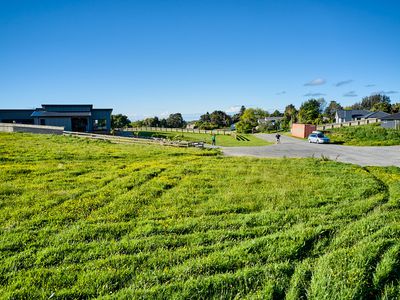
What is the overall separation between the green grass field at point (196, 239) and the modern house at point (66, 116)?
34544 mm

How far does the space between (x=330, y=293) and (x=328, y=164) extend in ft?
46.1

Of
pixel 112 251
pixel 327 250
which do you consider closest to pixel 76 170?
pixel 112 251

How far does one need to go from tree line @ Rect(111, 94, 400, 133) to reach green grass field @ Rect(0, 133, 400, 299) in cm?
6282

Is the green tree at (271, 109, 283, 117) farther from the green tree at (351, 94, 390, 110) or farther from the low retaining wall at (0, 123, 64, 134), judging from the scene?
the low retaining wall at (0, 123, 64, 134)

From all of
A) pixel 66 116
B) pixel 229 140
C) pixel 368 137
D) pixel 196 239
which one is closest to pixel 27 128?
pixel 66 116

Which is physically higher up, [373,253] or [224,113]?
[224,113]

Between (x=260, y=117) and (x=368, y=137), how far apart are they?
328 feet

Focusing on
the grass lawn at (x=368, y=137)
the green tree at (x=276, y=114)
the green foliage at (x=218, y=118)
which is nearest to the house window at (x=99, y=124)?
the grass lawn at (x=368, y=137)

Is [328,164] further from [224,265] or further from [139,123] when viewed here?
[139,123]

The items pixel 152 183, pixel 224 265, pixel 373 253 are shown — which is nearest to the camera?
pixel 224 265

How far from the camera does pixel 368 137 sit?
1517 inches

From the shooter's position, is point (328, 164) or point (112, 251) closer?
point (112, 251)

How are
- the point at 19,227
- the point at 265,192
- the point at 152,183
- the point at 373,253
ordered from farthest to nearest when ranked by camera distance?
the point at 152,183 → the point at 265,192 → the point at 19,227 → the point at 373,253

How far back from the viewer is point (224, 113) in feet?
399
